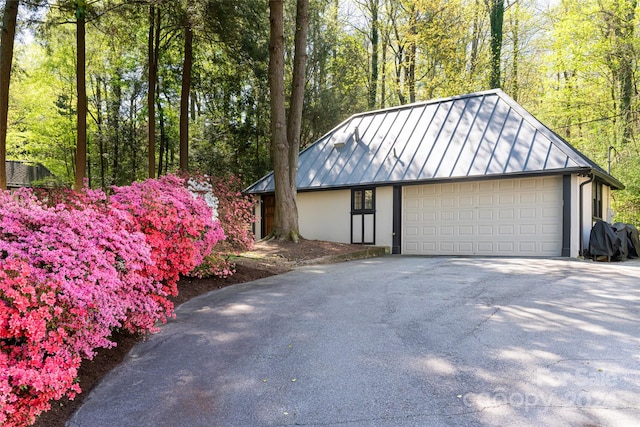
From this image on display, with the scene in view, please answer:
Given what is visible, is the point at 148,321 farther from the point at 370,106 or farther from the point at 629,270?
the point at 370,106

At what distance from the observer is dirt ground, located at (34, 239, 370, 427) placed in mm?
2950

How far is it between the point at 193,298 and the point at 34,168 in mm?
33021

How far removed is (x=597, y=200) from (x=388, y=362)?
12.0 meters

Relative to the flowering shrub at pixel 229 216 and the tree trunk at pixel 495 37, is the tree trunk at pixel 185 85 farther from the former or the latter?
the tree trunk at pixel 495 37

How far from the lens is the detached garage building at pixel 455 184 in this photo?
1092cm

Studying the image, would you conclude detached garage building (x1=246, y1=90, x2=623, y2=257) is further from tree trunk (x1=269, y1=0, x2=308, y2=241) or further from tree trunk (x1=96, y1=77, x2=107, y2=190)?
tree trunk (x1=96, y1=77, x2=107, y2=190)

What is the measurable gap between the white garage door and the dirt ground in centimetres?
253

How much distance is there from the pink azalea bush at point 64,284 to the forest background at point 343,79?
13067 millimetres

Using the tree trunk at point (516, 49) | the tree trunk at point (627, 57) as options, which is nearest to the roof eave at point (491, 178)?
the tree trunk at point (627, 57)

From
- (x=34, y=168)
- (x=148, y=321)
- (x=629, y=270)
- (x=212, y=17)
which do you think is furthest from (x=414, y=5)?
(x=34, y=168)

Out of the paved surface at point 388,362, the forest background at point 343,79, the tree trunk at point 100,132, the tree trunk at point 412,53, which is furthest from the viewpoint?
the tree trunk at point 100,132

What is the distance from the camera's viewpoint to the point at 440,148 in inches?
515

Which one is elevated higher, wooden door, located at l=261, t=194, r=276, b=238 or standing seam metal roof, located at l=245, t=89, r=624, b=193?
standing seam metal roof, located at l=245, t=89, r=624, b=193

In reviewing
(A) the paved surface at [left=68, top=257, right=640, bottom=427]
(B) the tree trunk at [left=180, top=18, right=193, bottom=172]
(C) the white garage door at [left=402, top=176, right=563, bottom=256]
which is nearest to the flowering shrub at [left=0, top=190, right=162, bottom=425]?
(A) the paved surface at [left=68, top=257, right=640, bottom=427]
